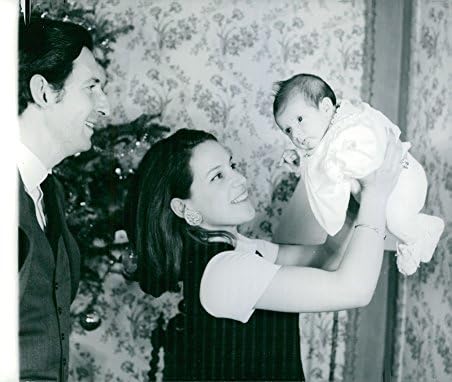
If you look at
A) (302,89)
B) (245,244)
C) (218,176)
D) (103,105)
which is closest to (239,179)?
(218,176)

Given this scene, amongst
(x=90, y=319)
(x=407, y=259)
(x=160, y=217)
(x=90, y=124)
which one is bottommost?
(x=90, y=319)

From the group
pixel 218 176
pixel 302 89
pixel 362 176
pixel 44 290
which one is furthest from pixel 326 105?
pixel 44 290

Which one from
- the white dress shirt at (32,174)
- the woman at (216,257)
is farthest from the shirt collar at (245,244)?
the white dress shirt at (32,174)

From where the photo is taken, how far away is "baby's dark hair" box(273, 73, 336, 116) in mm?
1671

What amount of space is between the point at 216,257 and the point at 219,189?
16 centimetres

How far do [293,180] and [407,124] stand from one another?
31 cm

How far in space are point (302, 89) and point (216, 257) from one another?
45 centimetres

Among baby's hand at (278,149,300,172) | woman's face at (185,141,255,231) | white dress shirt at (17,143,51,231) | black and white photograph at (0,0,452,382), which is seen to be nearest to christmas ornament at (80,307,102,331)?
black and white photograph at (0,0,452,382)

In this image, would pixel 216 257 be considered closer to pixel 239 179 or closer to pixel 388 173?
pixel 239 179

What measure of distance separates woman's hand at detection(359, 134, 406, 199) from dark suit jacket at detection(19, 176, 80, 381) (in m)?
0.74

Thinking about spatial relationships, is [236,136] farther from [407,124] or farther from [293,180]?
[407,124]

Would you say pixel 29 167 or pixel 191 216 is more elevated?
pixel 29 167

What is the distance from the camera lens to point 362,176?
1.66 metres

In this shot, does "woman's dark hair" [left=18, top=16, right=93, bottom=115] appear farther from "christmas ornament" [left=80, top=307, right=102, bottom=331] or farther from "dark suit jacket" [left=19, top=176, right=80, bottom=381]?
"christmas ornament" [left=80, top=307, right=102, bottom=331]
